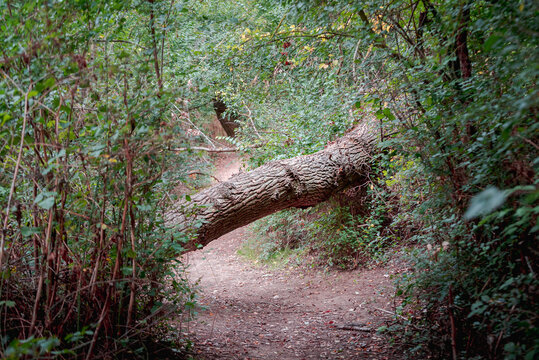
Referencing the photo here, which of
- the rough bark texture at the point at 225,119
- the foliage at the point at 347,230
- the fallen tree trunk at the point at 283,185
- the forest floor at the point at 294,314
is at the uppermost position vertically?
the rough bark texture at the point at 225,119

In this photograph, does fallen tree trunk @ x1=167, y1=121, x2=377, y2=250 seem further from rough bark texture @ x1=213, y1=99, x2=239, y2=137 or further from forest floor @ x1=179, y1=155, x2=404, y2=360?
rough bark texture @ x1=213, y1=99, x2=239, y2=137

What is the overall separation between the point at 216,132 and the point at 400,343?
16.1m

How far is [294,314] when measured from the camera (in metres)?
5.36

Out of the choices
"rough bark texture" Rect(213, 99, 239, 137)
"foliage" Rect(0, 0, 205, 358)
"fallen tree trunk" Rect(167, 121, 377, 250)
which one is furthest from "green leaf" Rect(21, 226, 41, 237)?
"rough bark texture" Rect(213, 99, 239, 137)

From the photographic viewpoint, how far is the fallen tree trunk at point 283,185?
5.39m

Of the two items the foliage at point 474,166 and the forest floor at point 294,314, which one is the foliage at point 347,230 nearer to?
the forest floor at point 294,314

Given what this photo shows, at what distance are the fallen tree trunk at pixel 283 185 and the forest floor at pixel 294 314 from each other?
2.21ft

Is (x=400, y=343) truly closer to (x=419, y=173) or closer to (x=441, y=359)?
(x=441, y=359)

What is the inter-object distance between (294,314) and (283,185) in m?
1.88

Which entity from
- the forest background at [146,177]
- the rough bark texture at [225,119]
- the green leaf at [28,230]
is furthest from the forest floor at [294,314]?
the rough bark texture at [225,119]

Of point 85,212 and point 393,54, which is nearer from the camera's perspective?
point 85,212

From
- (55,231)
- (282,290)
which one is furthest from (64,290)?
(282,290)

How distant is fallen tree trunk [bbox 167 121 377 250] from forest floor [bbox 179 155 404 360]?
0.67 meters

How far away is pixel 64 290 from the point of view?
2701 millimetres
